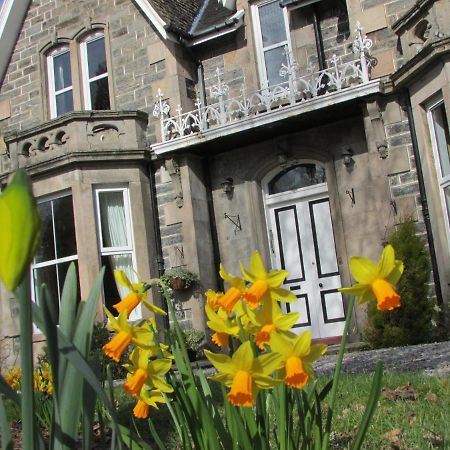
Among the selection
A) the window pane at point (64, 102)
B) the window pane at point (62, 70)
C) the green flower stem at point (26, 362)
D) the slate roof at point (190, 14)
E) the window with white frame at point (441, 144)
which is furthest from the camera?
the window pane at point (62, 70)

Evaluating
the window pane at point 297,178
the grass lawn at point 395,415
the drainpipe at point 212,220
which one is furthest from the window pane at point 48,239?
the grass lawn at point 395,415

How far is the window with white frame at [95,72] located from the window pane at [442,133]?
659 centimetres

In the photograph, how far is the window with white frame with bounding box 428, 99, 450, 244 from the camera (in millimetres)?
9586

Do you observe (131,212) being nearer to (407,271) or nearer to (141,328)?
(407,271)

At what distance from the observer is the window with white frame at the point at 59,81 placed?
45.1 feet

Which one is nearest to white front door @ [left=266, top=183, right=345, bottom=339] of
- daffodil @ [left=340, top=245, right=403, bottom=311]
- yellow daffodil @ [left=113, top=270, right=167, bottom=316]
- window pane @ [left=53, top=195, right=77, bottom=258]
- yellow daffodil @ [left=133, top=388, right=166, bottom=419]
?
window pane @ [left=53, top=195, right=77, bottom=258]

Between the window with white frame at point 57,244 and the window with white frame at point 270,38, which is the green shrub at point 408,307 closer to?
the window with white frame at point 270,38

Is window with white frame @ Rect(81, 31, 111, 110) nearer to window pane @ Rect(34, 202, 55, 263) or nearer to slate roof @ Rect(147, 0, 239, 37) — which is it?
slate roof @ Rect(147, 0, 239, 37)

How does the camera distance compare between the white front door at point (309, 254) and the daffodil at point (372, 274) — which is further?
the white front door at point (309, 254)

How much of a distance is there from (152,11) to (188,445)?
11.6m

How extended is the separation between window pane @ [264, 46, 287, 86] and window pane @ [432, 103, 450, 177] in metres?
3.25

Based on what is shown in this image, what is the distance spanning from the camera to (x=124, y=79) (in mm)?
12805

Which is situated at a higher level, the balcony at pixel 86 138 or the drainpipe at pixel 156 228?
the balcony at pixel 86 138

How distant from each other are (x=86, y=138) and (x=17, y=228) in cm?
1161
